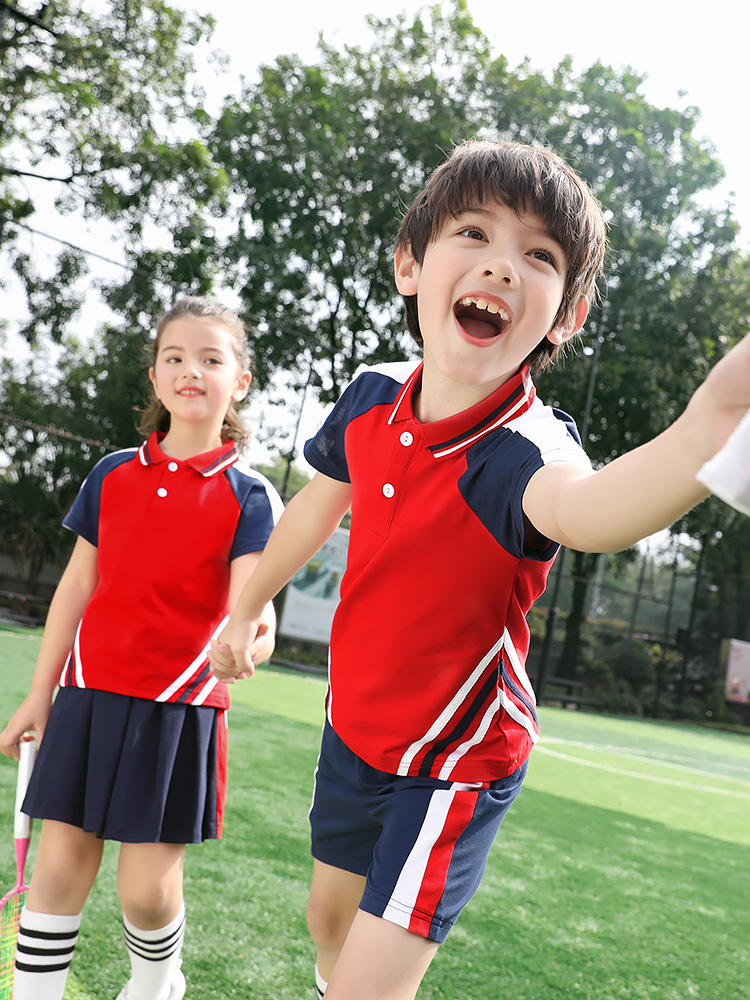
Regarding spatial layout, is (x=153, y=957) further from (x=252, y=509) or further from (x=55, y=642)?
(x=252, y=509)

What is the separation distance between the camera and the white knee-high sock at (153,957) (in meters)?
1.91

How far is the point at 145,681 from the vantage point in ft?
6.44

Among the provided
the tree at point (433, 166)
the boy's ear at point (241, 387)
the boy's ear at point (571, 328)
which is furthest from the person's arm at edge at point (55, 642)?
the tree at point (433, 166)

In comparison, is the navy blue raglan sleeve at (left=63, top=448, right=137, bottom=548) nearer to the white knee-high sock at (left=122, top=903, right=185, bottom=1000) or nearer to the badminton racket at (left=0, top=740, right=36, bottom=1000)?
the badminton racket at (left=0, top=740, right=36, bottom=1000)

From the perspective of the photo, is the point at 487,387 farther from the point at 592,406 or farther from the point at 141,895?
the point at 592,406

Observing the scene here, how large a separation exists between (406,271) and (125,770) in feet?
3.97

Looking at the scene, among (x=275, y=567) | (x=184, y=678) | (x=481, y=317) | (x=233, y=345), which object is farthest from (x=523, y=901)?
Result: (x=481, y=317)

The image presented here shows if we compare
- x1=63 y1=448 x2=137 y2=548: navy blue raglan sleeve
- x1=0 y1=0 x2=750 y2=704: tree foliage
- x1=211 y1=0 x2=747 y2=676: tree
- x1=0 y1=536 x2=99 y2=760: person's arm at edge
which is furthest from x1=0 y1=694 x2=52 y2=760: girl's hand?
x1=211 y1=0 x2=747 y2=676: tree

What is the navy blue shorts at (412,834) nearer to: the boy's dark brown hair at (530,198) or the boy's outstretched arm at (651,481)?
the boy's outstretched arm at (651,481)

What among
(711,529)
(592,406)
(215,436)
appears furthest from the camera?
(711,529)

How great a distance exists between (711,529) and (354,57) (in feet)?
43.1

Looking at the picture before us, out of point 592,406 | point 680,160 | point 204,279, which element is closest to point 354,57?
point 204,279

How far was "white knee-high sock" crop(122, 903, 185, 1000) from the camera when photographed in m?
1.91

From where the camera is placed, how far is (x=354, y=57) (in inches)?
713
